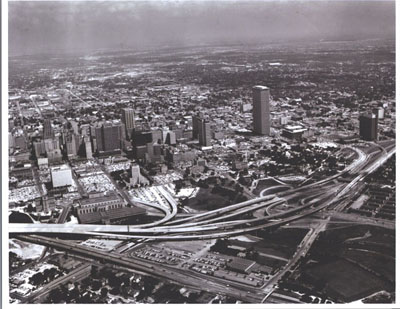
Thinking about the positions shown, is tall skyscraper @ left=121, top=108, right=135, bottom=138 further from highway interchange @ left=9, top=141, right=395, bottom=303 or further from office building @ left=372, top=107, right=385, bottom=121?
office building @ left=372, top=107, right=385, bottom=121

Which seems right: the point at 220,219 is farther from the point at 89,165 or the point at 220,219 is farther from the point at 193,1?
the point at 193,1

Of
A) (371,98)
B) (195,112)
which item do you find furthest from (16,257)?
(371,98)

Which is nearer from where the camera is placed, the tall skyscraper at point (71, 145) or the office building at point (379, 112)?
the office building at point (379, 112)

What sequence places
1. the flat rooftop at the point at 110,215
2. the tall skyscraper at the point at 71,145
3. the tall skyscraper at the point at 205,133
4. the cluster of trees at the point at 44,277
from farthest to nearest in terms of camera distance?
the tall skyscraper at the point at 205,133 → the tall skyscraper at the point at 71,145 → the flat rooftop at the point at 110,215 → the cluster of trees at the point at 44,277

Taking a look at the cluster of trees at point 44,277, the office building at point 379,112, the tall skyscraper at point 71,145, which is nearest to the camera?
the cluster of trees at point 44,277

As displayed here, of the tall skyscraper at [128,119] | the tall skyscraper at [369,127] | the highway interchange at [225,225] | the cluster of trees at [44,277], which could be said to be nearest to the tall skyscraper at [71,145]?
the tall skyscraper at [128,119]

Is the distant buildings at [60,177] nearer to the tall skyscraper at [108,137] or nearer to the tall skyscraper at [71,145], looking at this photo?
the tall skyscraper at [71,145]
